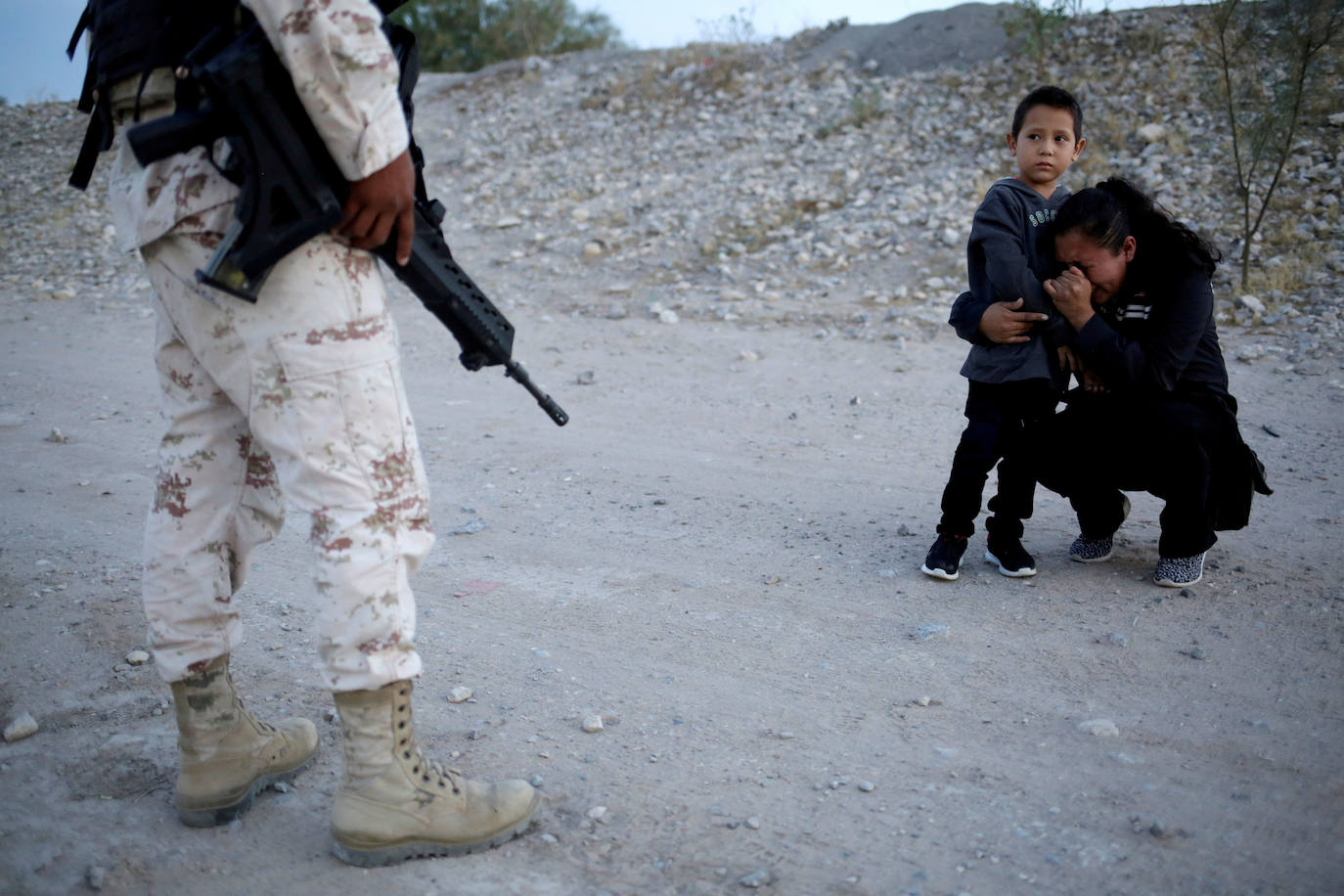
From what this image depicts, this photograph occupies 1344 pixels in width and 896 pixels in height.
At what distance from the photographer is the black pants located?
2.85 metres

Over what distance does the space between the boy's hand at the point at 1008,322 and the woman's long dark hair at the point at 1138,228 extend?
271 millimetres

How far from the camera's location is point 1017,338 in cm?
285

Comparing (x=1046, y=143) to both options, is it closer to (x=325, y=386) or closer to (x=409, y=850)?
(x=325, y=386)

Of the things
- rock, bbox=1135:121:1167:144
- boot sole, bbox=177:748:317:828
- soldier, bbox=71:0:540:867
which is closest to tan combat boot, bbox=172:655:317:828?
boot sole, bbox=177:748:317:828

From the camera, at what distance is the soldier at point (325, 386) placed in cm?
158

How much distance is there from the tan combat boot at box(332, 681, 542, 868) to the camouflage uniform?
0.10 m

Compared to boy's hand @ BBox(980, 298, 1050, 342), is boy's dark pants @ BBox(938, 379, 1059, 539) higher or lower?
lower

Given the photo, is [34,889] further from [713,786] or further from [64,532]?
[64,532]

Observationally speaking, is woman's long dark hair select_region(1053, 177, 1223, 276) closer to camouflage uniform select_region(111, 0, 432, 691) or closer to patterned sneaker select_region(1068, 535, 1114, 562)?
patterned sneaker select_region(1068, 535, 1114, 562)

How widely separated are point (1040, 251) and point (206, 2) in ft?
7.61

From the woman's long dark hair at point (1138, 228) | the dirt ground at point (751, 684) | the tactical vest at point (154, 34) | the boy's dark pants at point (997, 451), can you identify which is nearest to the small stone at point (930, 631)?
the dirt ground at point (751, 684)

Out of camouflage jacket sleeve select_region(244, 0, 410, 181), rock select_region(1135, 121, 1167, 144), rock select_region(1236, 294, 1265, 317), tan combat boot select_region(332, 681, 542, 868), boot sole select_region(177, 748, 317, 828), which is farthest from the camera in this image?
rock select_region(1135, 121, 1167, 144)

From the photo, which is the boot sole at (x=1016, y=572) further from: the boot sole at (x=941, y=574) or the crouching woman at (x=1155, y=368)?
the crouching woman at (x=1155, y=368)

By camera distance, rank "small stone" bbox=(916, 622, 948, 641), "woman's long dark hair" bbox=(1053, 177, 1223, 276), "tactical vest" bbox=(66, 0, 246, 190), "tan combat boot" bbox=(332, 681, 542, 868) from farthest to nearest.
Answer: "woman's long dark hair" bbox=(1053, 177, 1223, 276) < "small stone" bbox=(916, 622, 948, 641) < "tan combat boot" bbox=(332, 681, 542, 868) < "tactical vest" bbox=(66, 0, 246, 190)
